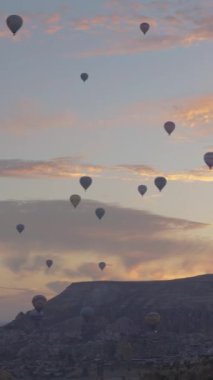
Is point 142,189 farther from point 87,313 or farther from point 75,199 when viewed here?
point 87,313

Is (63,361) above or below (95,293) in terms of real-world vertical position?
below

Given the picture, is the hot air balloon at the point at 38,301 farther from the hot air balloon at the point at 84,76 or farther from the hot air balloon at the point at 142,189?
the hot air balloon at the point at 84,76

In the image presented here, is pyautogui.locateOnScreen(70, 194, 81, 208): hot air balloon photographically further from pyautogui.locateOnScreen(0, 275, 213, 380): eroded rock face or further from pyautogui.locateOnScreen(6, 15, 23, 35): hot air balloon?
pyautogui.locateOnScreen(6, 15, 23, 35): hot air balloon

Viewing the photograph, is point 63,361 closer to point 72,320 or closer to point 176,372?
point 72,320

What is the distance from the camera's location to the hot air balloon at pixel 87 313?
176m

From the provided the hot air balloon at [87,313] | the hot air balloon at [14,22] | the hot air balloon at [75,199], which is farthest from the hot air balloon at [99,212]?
the hot air balloon at [87,313]

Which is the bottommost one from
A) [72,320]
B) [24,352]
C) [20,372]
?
[20,372]

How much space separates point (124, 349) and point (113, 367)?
14.8m

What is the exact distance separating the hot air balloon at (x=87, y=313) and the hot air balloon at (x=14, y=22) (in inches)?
3849

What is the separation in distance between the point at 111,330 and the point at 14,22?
88.6m

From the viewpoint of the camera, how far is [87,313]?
178 m

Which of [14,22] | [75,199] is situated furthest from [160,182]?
[14,22]

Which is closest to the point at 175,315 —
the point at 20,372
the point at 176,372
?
the point at 20,372

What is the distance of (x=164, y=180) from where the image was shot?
110 meters
